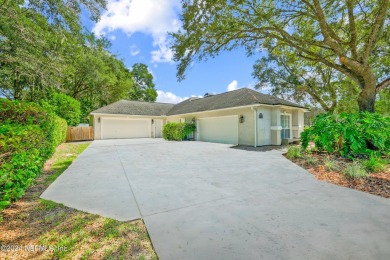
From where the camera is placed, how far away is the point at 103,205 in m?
3.26

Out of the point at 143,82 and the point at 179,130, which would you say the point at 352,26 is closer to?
the point at 179,130

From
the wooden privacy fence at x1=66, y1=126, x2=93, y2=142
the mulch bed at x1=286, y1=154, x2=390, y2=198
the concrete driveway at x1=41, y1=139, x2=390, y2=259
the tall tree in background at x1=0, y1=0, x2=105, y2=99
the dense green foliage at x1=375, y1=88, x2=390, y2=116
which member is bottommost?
the concrete driveway at x1=41, y1=139, x2=390, y2=259

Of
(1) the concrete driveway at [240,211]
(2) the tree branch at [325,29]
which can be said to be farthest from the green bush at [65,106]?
(2) the tree branch at [325,29]

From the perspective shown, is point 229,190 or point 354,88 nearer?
point 229,190

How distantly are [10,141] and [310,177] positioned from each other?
6472 mm

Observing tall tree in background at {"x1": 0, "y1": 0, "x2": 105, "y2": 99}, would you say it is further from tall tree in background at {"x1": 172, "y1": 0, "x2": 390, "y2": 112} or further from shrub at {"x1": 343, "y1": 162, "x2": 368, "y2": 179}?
shrub at {"x1": 343, "y1": 162, "x2": 368, "y2": 179}

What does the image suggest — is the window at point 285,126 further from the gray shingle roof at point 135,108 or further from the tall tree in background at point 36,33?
the gray shingle roof at point 135,108

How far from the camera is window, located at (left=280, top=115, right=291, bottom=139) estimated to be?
44.8 ft

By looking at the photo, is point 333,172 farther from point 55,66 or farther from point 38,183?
point 55,66

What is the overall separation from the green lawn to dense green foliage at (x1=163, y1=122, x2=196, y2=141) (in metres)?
13.6

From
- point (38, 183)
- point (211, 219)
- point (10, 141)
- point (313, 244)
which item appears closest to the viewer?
point (313, 244)

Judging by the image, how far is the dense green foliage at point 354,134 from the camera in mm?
6352

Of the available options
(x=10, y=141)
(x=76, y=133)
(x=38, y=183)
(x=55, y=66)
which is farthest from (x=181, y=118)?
(x=10, y=141)

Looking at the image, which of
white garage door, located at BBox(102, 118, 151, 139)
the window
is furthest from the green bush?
the window
